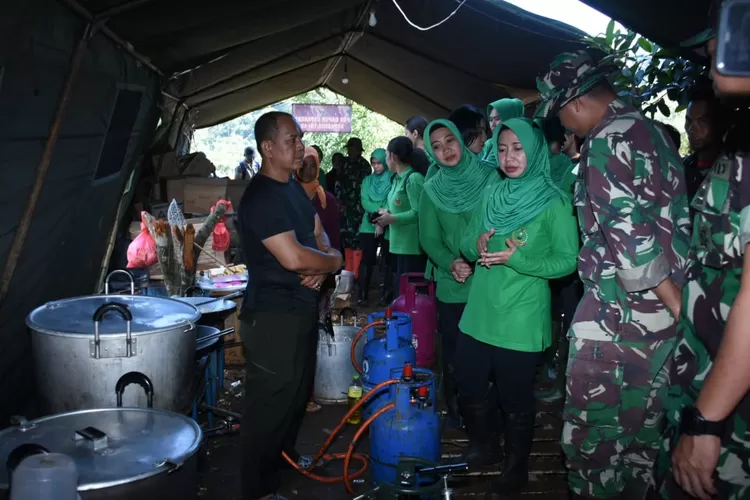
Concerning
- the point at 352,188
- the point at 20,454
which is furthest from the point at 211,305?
the point at 352,188

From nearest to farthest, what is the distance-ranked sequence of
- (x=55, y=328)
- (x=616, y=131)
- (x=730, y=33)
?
(x=730, y=33) < (x=616, y=131) < (x=55, y=328)

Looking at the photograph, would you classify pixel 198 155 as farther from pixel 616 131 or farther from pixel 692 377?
pixel 692 377

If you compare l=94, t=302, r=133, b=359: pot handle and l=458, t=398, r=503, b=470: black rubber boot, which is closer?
l=94, t=302, r=133, b=359: pot handle

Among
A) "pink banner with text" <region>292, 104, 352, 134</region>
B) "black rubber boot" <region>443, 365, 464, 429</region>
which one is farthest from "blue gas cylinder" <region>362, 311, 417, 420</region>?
"pink banner with text" <region>292, 104, 352, 134</region>

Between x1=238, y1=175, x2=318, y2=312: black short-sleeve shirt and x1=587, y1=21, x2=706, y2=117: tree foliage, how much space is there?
7.43 ft

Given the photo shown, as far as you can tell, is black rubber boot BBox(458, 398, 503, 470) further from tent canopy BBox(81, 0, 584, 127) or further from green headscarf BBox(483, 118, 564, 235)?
tent canopy BBox(81, 0, 584, 127)

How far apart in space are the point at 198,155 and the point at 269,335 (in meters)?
8.49

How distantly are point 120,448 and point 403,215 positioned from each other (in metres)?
4.46

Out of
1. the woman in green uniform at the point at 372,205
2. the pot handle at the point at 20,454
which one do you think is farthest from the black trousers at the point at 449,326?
the woman in green uniform at the point at 372,205

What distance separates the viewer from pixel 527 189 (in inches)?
133

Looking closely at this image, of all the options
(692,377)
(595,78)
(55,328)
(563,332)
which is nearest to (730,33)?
(692,377)

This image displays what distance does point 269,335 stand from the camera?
10.6 feet

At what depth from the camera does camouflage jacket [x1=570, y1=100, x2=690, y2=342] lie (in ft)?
7.73

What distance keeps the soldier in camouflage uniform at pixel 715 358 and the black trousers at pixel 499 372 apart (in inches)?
59.5
